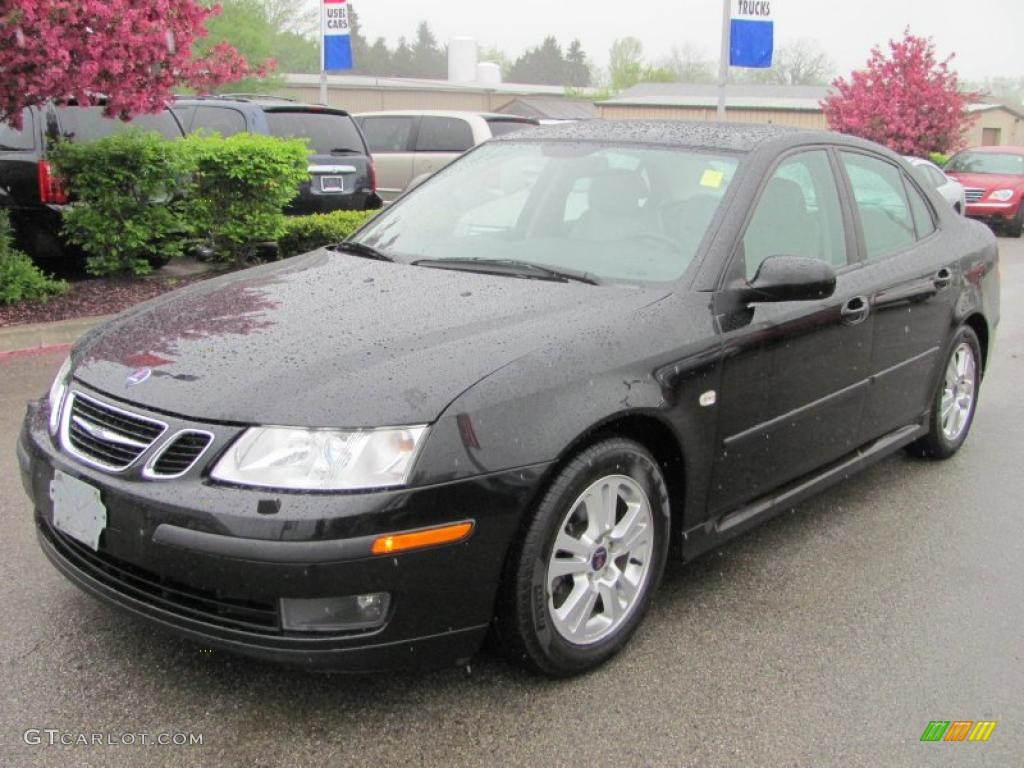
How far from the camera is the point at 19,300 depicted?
782 cm

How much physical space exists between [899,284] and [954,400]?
120 cm

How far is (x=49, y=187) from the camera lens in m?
8.40

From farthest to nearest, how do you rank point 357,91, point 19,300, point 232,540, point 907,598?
point 357,91, point 19,300, point 907,598, point 232,540

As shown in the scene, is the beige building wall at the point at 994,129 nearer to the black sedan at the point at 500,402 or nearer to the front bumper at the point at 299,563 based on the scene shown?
the black sedan at the point at 500,402

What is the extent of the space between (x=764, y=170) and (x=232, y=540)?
2.35 m

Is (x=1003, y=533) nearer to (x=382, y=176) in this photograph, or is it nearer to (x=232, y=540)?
(x=232, y=540)

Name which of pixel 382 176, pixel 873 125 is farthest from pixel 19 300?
pixel 873 125

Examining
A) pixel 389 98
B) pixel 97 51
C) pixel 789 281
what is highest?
pixel 389 98

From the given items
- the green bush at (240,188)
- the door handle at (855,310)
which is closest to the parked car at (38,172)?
the green bush at (240,188)

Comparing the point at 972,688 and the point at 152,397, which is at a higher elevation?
the point at 152,397

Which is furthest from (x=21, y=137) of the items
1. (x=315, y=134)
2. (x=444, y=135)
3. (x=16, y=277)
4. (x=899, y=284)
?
(x=899, y=284)

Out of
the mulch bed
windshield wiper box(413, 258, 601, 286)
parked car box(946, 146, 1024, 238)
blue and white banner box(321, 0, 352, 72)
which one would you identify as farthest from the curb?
parked car box(946, 146, 1024, 238)

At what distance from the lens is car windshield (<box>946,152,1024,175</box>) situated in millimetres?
20453

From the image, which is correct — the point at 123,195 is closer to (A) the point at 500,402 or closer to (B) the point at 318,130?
(B) the point at 318,130
